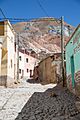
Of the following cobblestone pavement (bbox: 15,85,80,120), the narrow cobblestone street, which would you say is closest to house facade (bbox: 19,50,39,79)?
the narrow cobblestone street

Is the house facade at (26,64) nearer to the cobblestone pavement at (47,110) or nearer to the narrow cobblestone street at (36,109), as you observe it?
the narrow cobblestone street at (36,109)

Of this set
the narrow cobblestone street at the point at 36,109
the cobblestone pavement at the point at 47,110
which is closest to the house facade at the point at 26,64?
the narrow cobblestone street at the point at 36,109

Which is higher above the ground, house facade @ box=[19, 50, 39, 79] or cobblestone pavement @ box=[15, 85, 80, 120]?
house facade @ box=[19, 50, 39, 79]

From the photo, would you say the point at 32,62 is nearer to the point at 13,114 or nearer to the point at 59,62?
the point at 59,62

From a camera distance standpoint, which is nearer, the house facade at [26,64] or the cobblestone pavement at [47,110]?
the cobblestone pavement at [47,110]

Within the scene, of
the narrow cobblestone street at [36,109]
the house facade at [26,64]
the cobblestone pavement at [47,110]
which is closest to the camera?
the cobblestone pavement at [47,110]

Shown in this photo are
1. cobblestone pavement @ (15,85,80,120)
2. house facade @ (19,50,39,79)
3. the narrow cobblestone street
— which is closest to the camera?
cobblestone pavement @ (15,85,80,120)

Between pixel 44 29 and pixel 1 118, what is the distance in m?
107

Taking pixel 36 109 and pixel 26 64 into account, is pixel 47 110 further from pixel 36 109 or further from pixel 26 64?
pixel 26 64

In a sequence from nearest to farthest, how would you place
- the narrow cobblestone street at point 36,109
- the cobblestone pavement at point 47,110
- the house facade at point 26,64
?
the cobblestone pavement at point 47,110 < the narrow cobblestone street at point 36,109 < the house facade at point 26,64

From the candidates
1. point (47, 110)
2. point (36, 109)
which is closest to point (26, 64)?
point (36, 109)

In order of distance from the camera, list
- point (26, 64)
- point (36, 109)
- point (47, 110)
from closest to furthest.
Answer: point (47, 110) → point (36, 109) → point (26, 64)

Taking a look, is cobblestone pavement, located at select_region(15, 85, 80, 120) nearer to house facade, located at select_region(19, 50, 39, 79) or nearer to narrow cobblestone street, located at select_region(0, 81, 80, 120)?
narrow cobblestone street, located at select_region(0, 81, 80, 120)

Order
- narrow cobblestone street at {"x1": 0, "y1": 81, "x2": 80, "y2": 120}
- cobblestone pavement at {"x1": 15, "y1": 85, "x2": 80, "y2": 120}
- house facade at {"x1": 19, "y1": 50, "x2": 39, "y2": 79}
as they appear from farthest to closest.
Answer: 1. house facade at {"x1": 19, "y1": 50, "x2": 39, "y2": 79}
2. narrow cobblestone street at {"x1": 0, "y1": 81, "x2": 80, "y2": 120}
3. cobblestone pavement at {"x1": 15, "y1": 85, "x2": 80, "y2": 120}
